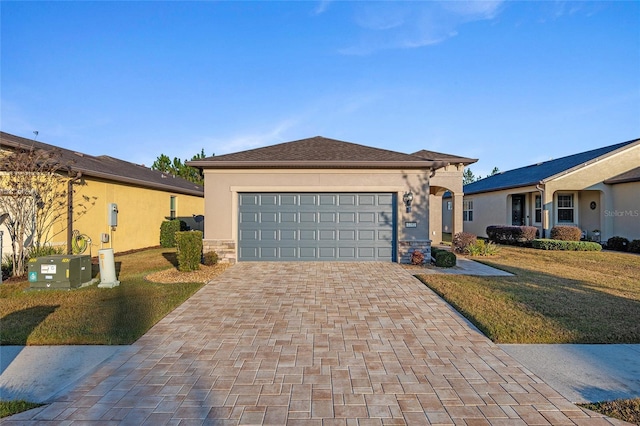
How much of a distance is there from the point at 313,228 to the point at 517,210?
1629cm

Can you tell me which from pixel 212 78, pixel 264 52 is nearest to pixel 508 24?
pixel 264 52

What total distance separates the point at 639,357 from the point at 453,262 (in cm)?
603

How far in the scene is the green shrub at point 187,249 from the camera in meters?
8.91

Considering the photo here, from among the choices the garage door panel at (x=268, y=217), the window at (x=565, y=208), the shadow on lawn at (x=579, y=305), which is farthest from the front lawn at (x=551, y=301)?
the window at (x=565, y=208)

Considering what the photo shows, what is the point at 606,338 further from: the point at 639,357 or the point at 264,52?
the point at 264,52

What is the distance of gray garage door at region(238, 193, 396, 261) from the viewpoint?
35.0ft

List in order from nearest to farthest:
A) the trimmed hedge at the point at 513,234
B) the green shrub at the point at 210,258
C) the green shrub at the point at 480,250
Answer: the green shrub at the point at 210,258 < the green shrub at the point at 480,250 < the trimmed hedge at the point at 513,234

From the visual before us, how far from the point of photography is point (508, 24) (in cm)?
1059

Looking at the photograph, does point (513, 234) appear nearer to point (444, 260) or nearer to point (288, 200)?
point (444, 260)

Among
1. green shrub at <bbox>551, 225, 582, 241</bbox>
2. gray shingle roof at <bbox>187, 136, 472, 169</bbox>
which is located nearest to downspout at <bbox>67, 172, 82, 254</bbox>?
gray shingle roof at <bbox>187, 136, 472, 169</bbox>

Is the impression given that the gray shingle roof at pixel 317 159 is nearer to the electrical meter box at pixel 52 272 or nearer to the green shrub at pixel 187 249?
the green shrub at pixel 187 249

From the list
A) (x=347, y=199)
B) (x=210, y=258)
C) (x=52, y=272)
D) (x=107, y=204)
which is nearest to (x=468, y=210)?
(x=347, y=199)

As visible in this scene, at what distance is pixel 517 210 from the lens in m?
20.3

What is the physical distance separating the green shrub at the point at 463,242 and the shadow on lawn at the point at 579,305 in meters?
4.54
